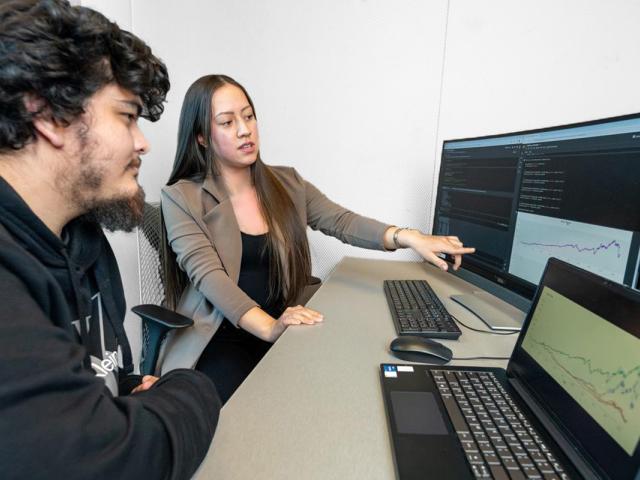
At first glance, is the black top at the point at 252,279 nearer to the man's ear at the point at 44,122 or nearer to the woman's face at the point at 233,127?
the woman's face at the point at 233,127

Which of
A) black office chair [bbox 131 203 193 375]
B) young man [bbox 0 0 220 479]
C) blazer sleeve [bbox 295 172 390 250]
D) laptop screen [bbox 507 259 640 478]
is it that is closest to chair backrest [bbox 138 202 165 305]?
black office chair [bbox 131 203 193 375]

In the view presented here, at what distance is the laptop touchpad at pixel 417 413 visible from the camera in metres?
0.52

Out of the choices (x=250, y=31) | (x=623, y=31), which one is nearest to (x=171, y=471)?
(x=250, y=31)

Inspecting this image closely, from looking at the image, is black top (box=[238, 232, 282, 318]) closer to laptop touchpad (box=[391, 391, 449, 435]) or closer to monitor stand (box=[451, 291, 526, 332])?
monitor stand (box=[451, 291, 526, 332])

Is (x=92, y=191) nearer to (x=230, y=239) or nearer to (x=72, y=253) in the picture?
(x=72, y=253)

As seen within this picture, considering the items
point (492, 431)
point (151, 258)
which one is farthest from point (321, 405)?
point (151, 258)

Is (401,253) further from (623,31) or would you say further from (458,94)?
(623,31)

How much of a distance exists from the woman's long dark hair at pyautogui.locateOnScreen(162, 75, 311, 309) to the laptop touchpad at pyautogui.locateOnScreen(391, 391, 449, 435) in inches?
28.9

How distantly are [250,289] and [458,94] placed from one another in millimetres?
1166

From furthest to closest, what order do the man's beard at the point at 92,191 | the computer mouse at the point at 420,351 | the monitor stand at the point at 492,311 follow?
the monitor stand at the point at 492,311
the computer mouse at the point at 420,351
the man's beard at the point at 92,191

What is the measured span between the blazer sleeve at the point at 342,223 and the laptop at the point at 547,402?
0.67 m

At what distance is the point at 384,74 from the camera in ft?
5.13

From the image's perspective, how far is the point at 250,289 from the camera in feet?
4.10

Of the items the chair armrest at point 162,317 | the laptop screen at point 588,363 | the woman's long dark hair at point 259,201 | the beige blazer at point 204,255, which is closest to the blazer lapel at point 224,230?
the beige blazer at point 204,255
